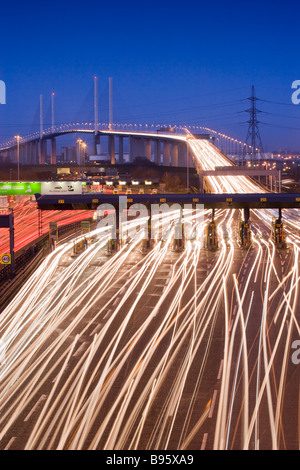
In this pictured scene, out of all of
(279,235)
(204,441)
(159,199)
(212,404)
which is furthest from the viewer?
(279,235)

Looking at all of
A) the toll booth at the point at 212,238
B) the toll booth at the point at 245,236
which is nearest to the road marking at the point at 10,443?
the toll booth at the point at 212,238

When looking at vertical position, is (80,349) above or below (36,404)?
above

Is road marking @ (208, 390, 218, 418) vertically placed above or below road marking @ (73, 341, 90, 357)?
below

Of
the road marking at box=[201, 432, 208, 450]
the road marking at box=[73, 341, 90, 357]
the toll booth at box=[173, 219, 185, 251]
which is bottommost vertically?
the road marking at box=[201, 432, 208, 450]

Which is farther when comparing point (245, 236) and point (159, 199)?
point (245, 236)

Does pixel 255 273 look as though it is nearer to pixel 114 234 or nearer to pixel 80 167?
pixel 114 234

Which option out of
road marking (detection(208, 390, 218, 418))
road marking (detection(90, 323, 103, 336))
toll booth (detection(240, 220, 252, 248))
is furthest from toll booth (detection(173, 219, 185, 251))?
road marking (detection(208, 390, 218, 418))

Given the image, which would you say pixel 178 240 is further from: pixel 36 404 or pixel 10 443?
pixel 10 443

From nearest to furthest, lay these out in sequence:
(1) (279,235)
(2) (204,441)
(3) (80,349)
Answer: (2) (204,441), (3) (80,349), (1) (279,235)

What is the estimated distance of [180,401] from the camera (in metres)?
8.95

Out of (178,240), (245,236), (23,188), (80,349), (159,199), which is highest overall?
(23,188)

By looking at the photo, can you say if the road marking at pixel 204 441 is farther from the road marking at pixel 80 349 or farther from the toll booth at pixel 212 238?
the toll booth at pixel 212 238

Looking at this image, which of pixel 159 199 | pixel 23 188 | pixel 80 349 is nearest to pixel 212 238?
pixel 159 199

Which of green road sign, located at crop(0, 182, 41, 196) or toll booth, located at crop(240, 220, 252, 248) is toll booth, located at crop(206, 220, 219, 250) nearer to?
toll booth, located at crop(240, 220, 252, 248)
